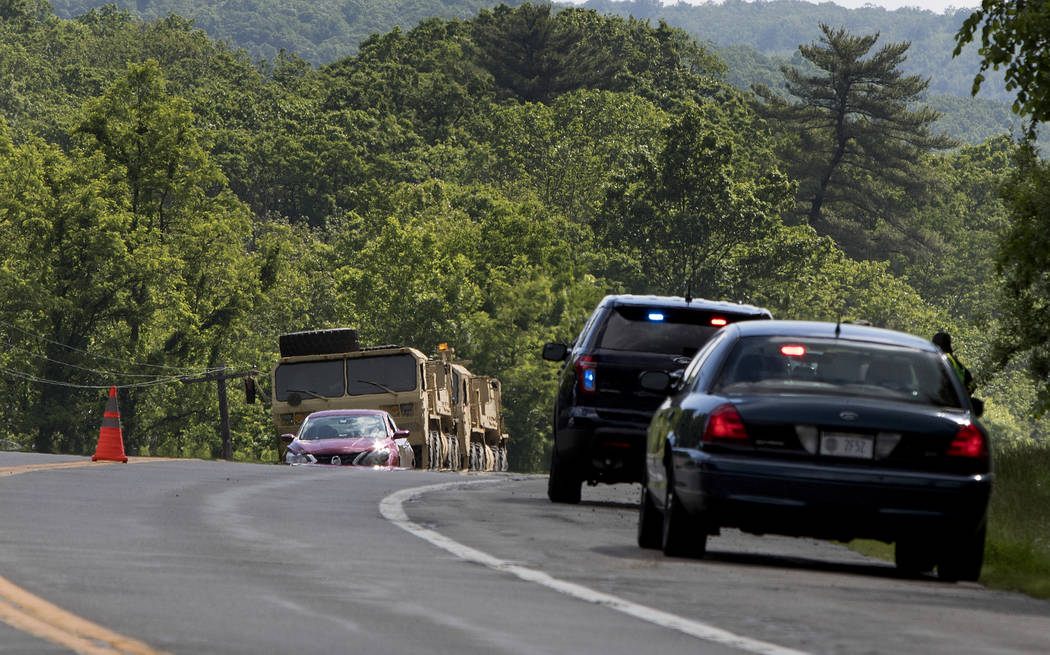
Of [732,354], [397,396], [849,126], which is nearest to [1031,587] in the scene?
[732,354]

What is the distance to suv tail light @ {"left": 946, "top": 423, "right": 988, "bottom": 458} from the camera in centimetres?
1149

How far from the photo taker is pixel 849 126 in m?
104

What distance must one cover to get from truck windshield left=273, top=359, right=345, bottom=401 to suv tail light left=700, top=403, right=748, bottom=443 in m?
25.4

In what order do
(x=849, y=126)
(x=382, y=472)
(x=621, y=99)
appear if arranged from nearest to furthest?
(x=382, y=472) → (x=849, y=126) → (x=621, y=99)

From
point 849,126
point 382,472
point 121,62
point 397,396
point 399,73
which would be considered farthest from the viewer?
point 121,62

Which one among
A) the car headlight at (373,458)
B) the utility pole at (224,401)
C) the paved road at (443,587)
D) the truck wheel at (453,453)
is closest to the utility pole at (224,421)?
the utility pole at (224,401)

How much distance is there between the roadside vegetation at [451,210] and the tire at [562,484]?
178 feet

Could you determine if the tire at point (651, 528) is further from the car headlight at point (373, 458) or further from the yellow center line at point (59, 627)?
the car headlight at point (373, 458)

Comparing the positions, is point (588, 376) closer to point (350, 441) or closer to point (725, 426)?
point (725, 426)

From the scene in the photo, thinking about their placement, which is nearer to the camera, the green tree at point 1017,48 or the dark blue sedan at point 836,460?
the dark blue sedan at point 836,460

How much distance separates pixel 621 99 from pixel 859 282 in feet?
55.7

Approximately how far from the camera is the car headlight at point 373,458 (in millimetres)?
30031

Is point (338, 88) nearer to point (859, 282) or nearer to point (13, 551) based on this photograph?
point (859, 282)

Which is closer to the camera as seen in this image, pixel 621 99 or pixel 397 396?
pixel 397 396
